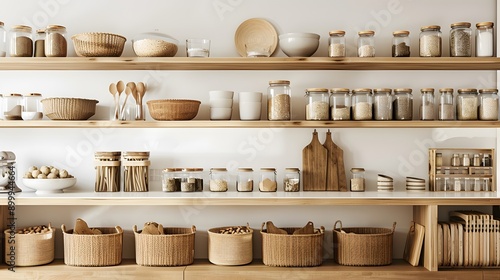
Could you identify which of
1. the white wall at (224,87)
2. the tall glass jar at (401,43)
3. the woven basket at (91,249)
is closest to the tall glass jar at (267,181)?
the white wall at (224,87)

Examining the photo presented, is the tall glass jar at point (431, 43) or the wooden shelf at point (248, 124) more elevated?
the tall glass jar at point (431, 43)

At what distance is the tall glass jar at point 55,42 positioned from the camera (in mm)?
3326

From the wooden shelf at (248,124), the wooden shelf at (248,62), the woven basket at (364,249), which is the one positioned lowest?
the woven basket at (364,249)

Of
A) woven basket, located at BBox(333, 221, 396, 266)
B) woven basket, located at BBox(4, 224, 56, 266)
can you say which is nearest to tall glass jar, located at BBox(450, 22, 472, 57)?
woven basket, located at BBox(333, 221, 396, 266)

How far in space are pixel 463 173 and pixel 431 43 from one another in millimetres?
867

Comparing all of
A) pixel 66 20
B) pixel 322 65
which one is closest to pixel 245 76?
pixel 322 65

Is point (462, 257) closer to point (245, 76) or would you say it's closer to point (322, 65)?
point (322, 65)

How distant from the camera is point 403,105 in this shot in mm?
3340

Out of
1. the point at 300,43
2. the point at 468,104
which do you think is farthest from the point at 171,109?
the point at 468,104

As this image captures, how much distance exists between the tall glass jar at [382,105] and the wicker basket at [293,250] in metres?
0.82

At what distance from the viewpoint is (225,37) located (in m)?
3.61

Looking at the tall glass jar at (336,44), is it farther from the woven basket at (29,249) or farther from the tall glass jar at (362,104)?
the woven basket at (29,249)

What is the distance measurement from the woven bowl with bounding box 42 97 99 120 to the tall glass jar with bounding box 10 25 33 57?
1.04ft

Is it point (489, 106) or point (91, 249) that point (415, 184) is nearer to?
point (489, 106)
